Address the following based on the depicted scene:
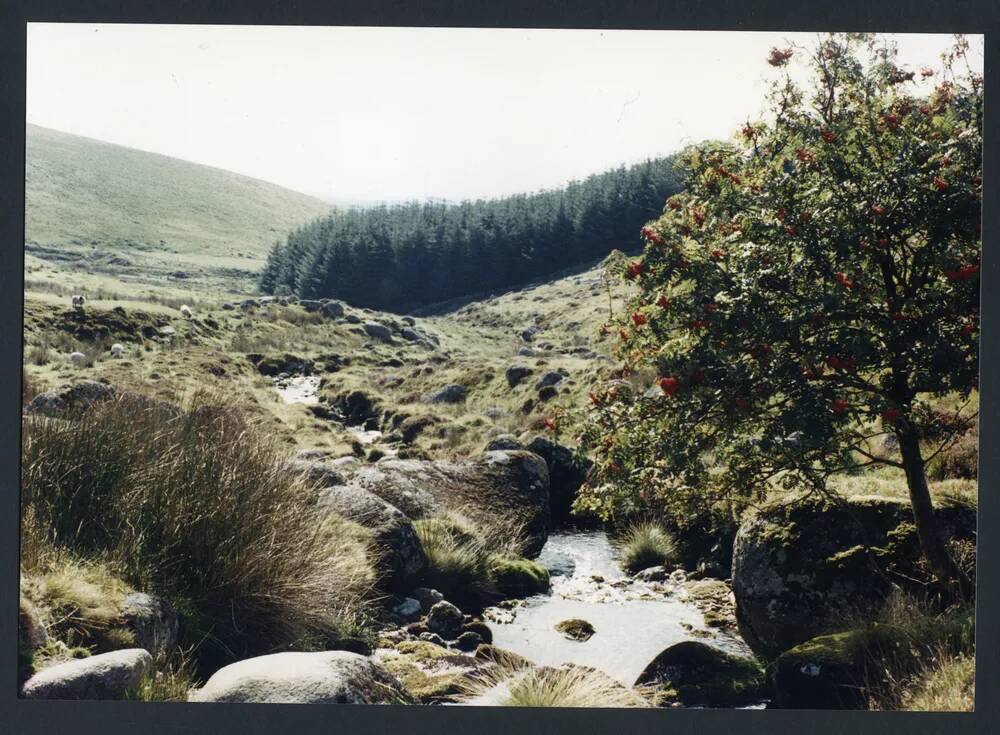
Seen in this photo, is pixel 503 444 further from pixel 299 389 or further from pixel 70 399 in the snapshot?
pixel 70 399

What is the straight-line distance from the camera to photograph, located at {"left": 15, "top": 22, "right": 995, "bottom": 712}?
14.3 ft

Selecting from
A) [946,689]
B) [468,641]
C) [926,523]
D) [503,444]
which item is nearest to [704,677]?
[946,689]

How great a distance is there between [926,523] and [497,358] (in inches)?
96.3

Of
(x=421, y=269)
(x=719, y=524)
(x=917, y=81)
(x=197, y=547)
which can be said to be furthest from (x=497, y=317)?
(x=917, y=81)

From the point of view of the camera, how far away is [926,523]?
15.1 feet

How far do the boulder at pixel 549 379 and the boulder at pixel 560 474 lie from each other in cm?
51

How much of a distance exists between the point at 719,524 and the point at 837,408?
1.08 m

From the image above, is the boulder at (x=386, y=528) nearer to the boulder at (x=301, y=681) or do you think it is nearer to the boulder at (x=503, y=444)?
the boulder at (x=503, y=444)

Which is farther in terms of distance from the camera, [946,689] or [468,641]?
[468,641]

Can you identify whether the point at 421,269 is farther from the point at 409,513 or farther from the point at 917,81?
the point at 917,81

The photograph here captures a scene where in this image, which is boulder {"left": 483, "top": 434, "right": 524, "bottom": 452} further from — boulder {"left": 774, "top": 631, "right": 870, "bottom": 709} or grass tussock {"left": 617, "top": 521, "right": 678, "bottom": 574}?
boulder {"left": 774, "top": 631, "right": 870, "bottom": 709}

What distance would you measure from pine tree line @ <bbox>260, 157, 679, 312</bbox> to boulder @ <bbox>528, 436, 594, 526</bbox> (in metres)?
1.06

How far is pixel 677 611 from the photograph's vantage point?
16.5 feet

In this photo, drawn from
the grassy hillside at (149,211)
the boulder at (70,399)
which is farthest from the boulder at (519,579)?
the boulder at (70,399)
